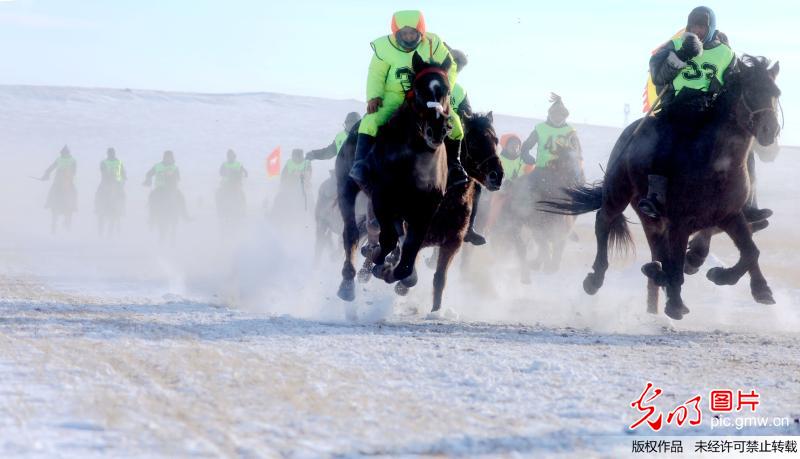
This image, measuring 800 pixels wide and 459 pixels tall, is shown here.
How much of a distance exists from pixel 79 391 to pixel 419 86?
14.3 feet

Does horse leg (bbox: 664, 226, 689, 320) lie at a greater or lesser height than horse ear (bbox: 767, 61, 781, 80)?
lesser

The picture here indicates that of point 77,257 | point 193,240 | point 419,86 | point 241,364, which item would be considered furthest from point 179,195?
point 241,364

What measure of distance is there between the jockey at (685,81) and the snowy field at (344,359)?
1.46 meters

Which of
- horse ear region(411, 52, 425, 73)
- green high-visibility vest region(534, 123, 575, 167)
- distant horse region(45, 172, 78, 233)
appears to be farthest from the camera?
distant horse region(45, 172, 78, 233)

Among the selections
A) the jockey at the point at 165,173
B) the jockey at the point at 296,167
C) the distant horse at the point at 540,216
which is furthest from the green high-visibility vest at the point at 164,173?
the distant horse at the point at 540,216

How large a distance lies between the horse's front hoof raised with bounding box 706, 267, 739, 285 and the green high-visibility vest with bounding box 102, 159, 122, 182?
22.0 m

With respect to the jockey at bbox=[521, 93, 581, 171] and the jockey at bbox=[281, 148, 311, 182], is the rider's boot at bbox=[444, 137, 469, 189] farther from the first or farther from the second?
the jockey at bbox=[281, 148, 311, 182]

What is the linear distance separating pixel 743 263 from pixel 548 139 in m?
6.97

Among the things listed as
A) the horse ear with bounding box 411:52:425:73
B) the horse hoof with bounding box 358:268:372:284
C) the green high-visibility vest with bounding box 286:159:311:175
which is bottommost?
the horse hoof with bounding box 358:268:372:284

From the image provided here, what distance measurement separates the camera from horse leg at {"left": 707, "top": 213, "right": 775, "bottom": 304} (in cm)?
1045

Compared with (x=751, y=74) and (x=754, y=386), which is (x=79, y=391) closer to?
(x=754, y=386)

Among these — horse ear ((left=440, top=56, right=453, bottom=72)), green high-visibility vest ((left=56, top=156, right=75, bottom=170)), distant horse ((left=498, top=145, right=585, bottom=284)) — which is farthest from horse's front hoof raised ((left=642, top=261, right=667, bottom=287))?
green high-visibility vest ((left=56, top=156, right=75, bottom=170))

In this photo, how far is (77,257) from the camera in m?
20.9

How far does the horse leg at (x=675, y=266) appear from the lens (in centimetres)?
1030
